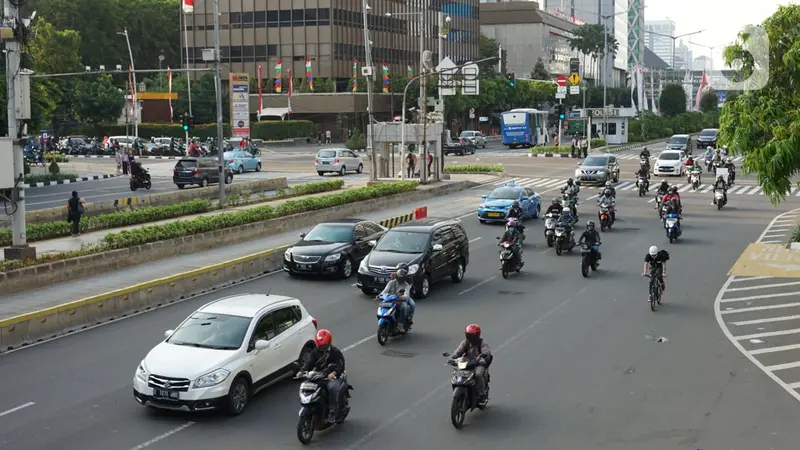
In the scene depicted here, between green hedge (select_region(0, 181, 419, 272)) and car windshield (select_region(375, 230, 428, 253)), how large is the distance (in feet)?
24.6

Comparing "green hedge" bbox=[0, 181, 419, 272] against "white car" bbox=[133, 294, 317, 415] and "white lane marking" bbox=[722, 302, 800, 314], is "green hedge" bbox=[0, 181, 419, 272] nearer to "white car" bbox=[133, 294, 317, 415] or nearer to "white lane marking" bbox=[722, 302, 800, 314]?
"white car" bbox=[133, 294, 317, 415]

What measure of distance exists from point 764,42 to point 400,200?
2629 centimetres

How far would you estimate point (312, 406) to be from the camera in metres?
12.7

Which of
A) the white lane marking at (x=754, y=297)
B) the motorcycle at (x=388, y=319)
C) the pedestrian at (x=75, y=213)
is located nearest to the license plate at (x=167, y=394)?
the motorcycle at (x=388, y=319)

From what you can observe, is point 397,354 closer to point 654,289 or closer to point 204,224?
point 654,289

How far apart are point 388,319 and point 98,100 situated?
79.6 metres

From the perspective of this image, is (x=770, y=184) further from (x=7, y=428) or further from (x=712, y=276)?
(x=7, y=428)

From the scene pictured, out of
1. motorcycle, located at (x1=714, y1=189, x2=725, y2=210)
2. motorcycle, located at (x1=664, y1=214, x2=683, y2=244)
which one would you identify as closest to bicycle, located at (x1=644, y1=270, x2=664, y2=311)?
motorcycle, located at (x1=664, y1=214, x2=683, y2=244)

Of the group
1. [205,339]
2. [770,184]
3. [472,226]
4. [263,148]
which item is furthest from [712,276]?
[263,148]

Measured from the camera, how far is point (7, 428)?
43.7 feet

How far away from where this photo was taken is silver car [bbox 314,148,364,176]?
61.2 meters

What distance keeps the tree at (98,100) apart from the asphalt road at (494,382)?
236 ft

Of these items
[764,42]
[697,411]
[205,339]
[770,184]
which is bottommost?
[697,411]

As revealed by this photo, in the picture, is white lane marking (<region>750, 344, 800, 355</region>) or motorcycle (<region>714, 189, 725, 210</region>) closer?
white lane marking (<region>750, 344, 800, 355</region>)
